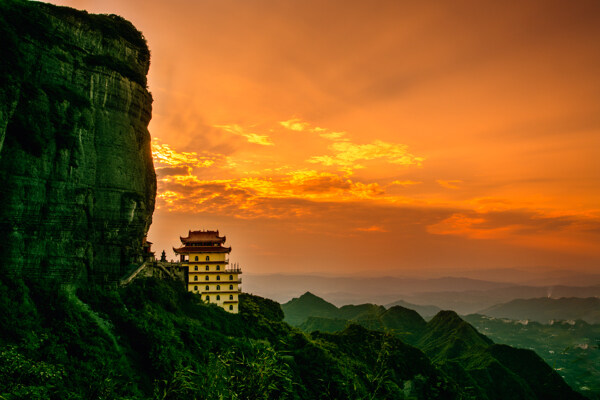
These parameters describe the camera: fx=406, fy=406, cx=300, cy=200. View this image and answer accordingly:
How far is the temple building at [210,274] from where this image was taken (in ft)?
197

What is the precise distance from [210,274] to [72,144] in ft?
90.8

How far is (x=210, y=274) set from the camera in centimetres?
6091

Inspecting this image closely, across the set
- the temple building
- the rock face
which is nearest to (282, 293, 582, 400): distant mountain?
the temple building

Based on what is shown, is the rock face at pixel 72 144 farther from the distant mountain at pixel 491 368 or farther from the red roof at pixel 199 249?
the distant mountain at pixel 491 368

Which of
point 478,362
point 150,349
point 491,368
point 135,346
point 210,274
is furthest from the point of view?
point 478,362

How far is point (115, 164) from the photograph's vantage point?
4681 cm

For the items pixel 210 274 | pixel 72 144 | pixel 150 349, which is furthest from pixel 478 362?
pixel 72 144

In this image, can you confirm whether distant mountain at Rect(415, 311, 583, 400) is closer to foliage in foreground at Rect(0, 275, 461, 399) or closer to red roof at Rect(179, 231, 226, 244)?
foliage in foreground at Rect(0, 275, 461, 399)

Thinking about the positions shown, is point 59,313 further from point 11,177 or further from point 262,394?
point 262,394

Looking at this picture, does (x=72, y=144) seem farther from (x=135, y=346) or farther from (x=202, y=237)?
(x=202, y=237)

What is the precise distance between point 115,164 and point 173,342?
21240 millimetres

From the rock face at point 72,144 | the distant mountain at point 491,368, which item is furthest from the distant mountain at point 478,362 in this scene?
the rock face at point 72,144

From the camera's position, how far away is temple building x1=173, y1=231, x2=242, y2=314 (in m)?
60.2

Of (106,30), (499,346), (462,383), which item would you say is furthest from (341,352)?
(499,346)
